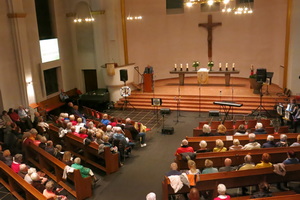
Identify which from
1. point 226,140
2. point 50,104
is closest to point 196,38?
point 50,104

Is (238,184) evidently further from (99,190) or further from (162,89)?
(162,89)

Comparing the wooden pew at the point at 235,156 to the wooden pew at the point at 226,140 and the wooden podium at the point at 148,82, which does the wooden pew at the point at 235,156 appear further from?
the wooden podium at the point at 148,82

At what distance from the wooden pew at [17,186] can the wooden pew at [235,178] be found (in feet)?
8.42

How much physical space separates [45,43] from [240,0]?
1040cm

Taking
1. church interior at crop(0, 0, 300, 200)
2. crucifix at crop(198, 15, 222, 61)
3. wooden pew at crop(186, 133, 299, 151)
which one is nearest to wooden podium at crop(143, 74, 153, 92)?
church interior at crop(0, 0, 300, 200)

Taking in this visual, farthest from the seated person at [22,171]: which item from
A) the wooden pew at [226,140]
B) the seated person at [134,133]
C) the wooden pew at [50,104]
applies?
the wooden pew at [50,104]

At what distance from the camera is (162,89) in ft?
53.6

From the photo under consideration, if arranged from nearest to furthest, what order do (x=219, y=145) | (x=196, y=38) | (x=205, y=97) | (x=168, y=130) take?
(x=219, y=145)
(x=168, y=130)
(x=205, y=97)
(x=196, y=38)

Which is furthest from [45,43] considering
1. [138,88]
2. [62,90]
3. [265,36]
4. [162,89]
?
[265,36]

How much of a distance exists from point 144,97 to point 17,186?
8657 millimetres

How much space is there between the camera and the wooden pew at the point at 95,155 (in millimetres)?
8391

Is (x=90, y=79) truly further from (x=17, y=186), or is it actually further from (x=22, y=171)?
(x=22, y=171)

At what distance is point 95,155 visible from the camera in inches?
359

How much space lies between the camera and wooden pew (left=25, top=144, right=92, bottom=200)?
7.17m
